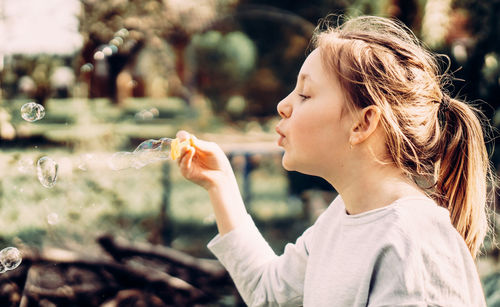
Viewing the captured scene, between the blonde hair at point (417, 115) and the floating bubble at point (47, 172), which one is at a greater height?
the blonde hair at point (417, 115)

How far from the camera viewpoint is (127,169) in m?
3.64

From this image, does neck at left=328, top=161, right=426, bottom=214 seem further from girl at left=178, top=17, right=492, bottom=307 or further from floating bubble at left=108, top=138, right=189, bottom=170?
floating bubble at left=108, top=138, right=189, bottom=170

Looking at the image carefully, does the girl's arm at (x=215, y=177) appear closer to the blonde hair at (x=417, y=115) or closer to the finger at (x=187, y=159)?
the finger at (x=187, y=159)

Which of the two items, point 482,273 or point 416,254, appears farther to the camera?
point 482,273

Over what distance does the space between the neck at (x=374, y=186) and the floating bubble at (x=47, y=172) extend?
108cm

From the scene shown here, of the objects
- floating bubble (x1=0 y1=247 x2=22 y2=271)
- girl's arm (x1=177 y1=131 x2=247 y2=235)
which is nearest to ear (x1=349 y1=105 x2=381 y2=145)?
girl's arm (x1=177 y1=131 x2=247 y2=235)

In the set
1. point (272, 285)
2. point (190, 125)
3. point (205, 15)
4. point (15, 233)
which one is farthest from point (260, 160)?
point (272, 285)

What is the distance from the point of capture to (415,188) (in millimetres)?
1047

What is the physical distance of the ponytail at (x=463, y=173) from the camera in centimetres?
112

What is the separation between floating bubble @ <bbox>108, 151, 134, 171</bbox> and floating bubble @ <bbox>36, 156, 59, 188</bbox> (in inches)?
7.8

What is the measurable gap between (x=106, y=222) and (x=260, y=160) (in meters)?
3.98

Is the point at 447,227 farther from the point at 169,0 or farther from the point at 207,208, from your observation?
the point at 169,0

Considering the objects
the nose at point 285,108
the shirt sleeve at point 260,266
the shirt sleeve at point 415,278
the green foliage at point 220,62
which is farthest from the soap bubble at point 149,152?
the green foliage at point 220,62

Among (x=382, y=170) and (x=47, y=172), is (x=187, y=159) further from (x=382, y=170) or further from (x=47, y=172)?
(x=47, y=172)
